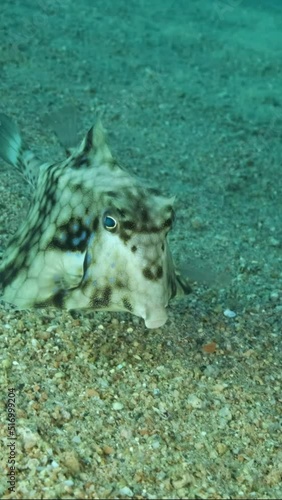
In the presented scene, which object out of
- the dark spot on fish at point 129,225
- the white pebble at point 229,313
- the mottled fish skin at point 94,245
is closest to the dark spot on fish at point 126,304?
the mottled fish skin at point 94,245

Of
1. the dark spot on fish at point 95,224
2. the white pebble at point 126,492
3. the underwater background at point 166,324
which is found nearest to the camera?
the white pebble at point 126,492

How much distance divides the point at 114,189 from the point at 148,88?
6.34 metres

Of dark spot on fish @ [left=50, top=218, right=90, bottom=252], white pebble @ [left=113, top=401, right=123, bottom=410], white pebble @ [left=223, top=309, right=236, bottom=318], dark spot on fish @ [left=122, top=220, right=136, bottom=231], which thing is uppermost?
dark spot on fish @ [left=122, top=220, right=136, bottom=231]

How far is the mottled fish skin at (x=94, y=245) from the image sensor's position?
110 inches

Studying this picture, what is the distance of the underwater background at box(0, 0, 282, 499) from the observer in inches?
106

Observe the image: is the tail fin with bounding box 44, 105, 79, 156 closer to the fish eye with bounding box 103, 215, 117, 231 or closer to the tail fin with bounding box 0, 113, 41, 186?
the tail fin with bounding box 0, 113, 41, 186

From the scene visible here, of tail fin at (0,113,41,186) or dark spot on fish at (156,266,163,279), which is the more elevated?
dark spot on fish at (156,266,163,279)

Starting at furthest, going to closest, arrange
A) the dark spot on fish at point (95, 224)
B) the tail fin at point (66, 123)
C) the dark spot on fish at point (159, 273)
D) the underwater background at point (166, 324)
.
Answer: the tail fin at point (66, 123) < the dark spot on fish at point (95, 224) < the dark spot on fish at point (159, 273) < the underwater background at point (166, 324)

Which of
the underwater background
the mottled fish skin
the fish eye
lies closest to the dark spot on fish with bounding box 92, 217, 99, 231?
the mottled fish skin

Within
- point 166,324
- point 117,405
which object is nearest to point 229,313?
point 166,324

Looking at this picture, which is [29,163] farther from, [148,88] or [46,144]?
[148,88]

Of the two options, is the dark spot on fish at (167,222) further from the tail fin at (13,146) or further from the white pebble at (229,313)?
the tail fin at (13,146)

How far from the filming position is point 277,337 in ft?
12.9

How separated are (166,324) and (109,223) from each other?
1189 mm
